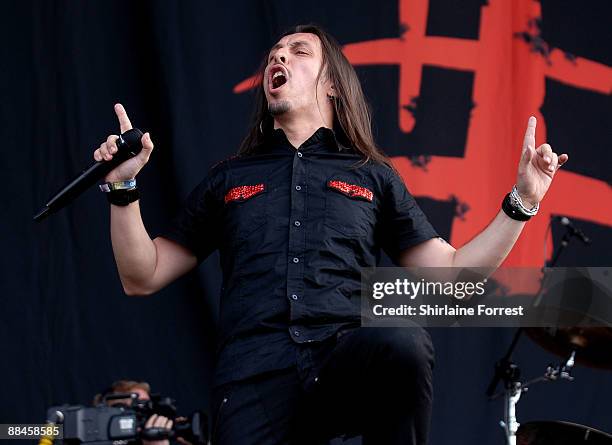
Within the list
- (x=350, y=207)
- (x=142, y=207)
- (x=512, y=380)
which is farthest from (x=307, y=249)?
(x=142, y=207)

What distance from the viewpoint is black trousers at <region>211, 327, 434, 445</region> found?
1781 millimetres

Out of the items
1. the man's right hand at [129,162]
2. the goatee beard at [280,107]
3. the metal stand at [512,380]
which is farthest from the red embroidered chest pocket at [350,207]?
the metal stand at [512,380]

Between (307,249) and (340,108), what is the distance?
604mm

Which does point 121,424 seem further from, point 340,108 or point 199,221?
point 340,108

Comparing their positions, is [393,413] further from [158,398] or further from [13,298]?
[13,298]

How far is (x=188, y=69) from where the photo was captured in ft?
11.6

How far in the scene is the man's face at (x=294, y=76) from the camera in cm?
258

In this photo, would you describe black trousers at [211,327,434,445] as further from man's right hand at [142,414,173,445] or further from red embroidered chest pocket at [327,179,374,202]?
red embroidered chest pocket at [327,179,374,202]

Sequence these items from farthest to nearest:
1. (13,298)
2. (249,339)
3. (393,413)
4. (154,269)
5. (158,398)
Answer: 1. (13,298)
2. (154,269)
3. (249,339)
4. (158,398)
5. (393,413)

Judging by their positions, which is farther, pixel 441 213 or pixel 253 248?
pixel 441 213

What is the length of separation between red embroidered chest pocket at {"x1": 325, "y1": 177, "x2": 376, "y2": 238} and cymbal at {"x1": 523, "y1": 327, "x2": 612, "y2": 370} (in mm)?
1087

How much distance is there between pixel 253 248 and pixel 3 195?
4.81 feet

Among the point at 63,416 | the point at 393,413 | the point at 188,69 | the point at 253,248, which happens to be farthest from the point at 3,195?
the point at 393,413

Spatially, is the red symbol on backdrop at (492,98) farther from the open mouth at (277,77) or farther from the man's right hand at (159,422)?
the man's right hand at (159,422)
